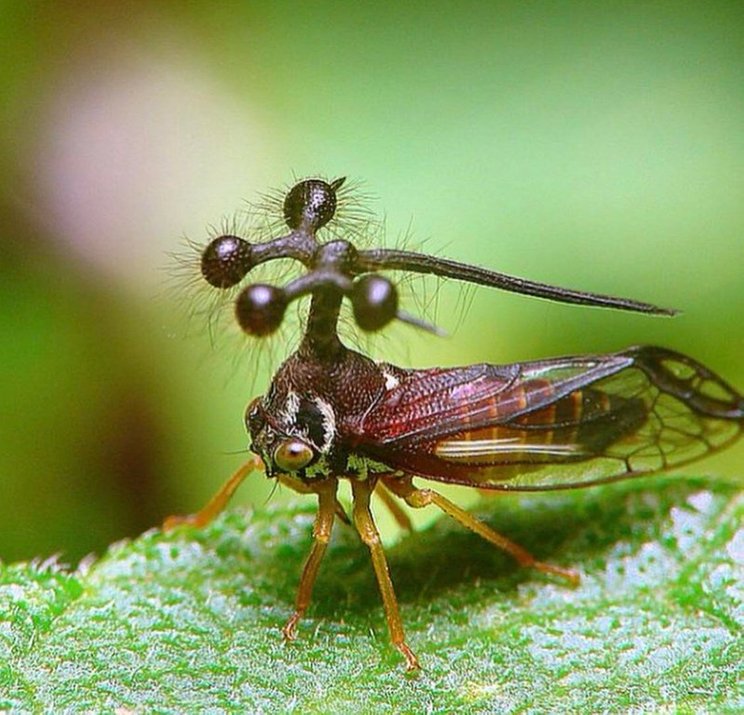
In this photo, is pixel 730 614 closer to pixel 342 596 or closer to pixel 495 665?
pixel 495 665

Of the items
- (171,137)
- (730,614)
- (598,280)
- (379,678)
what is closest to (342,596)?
(379,678)

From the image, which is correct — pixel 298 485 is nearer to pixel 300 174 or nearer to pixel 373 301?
pixel 373 301

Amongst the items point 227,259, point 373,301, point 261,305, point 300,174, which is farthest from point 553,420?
point 300,174

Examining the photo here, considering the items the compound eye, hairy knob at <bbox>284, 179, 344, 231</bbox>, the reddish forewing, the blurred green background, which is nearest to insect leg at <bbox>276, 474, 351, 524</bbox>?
the compound eye

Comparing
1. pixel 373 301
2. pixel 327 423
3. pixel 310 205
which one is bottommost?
pixel 327 423

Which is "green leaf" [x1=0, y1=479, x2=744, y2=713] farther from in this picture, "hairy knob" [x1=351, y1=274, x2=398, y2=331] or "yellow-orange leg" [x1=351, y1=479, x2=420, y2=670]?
"hairy knob" [x1=351, y1=274, x2=398, y2=331]

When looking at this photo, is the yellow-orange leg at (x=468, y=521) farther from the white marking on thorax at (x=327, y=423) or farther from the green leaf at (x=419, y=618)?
the white marking on thorax at (x=327, y=423)
